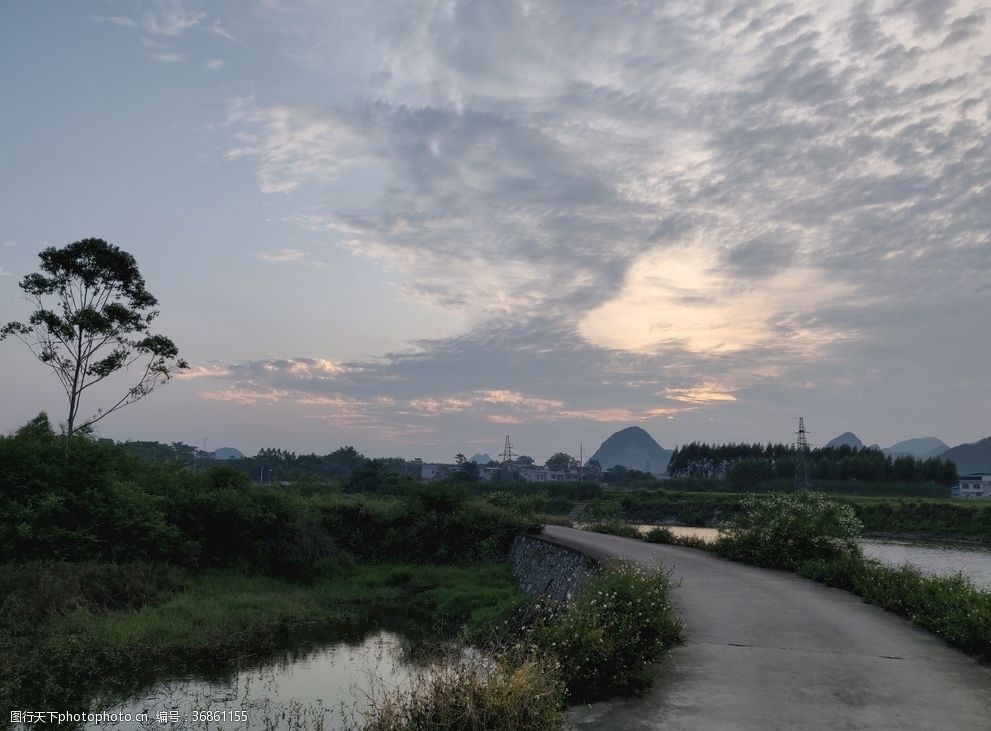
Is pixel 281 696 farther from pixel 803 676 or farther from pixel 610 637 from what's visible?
pixel 803 676

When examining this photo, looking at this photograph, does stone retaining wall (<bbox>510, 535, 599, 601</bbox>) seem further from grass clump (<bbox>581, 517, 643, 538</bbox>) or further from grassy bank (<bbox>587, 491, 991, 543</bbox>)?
grassy bank (<bbox>587, 491, 991, 543</bbox>)

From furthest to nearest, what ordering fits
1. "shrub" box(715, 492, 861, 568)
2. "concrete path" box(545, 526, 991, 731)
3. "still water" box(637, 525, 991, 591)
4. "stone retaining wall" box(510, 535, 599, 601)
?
"still water" box(637, 525, 991, 591)
"shrub" box(715, 492, 861, 568)
"stone retaining wall" box(510, 535, 599, 601)
"concrete path" box(545, 526, 991, 731)

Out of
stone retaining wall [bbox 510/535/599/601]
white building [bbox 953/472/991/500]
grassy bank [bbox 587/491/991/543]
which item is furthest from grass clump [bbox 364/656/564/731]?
white building [bbox 953/472/991/500]

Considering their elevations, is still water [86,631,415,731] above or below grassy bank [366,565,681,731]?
below

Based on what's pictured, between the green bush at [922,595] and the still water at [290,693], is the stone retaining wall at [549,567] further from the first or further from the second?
the green bush at [922,595]

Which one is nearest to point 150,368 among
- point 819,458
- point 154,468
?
point 154,468

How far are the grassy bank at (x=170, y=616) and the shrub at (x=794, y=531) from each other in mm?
6894

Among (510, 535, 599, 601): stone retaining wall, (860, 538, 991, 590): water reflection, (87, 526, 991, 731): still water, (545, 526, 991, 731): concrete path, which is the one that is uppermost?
(545, 526, 991, 731): concrete path

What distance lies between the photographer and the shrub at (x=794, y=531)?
18.8m

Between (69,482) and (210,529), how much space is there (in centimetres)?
495

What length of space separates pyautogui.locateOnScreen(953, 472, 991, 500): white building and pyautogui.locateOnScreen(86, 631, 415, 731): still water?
12335cm

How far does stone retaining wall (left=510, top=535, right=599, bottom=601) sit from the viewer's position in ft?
57.7

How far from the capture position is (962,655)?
33.4ft

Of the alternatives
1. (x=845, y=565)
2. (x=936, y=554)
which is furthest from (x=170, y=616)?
(x=936, y=554)
